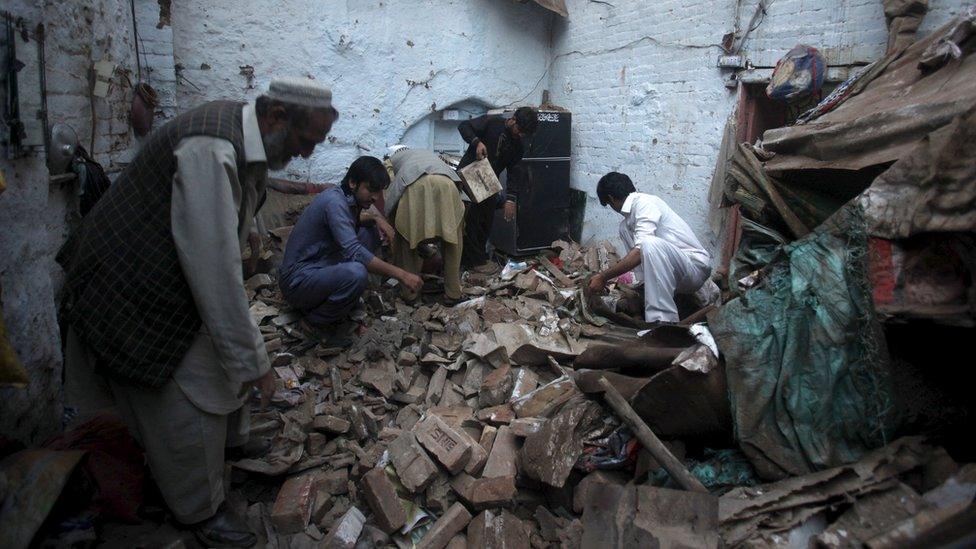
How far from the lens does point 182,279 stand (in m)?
2.23

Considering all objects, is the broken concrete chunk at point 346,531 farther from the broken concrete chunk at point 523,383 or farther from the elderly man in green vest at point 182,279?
the broken concrete chunk at point 523,383

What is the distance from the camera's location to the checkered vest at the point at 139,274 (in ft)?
7.10

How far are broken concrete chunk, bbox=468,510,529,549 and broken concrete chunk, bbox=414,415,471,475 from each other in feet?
1.08

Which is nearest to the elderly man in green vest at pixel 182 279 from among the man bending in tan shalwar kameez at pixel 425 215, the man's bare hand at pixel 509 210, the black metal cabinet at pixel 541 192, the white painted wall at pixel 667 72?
the man bending in tan shalwar kameez at pixel 425 215

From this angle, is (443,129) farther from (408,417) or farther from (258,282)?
(408,417)

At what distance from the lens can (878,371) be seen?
2594 millimetres

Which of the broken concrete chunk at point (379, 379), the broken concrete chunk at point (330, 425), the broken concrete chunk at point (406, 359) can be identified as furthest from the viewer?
the broken concrete chunk at point (406, 359)

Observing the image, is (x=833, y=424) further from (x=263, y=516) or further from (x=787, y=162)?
(x=263, y=516)

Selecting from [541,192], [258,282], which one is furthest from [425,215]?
[541,192]

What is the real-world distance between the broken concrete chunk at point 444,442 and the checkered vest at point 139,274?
1.49 meters

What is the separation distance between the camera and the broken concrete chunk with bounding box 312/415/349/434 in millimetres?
3527

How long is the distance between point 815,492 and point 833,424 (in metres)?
0.39

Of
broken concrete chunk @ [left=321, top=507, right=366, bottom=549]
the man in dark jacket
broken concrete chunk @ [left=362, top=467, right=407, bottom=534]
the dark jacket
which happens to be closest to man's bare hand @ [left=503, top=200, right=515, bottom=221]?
the man in dark jacket

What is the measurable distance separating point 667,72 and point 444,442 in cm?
529
